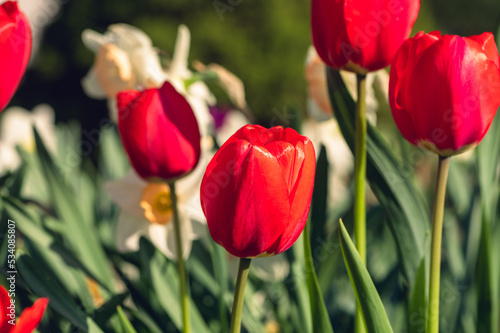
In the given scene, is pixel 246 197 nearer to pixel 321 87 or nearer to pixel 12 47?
pixel 12 47

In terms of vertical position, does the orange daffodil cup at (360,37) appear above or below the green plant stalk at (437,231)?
above

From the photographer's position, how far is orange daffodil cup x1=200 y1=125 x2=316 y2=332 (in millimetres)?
402

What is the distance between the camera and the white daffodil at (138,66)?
0.83 metres

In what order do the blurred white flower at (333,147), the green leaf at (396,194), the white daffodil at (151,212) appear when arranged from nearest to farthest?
the green leaf at (396,194), the white daffodil at (151,212), the blurred white flower at (333,147)

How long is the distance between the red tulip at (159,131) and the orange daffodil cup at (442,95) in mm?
190

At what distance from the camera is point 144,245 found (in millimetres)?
674

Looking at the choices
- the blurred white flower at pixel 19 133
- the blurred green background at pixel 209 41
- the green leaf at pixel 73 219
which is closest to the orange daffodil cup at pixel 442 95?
the green leaf at pixel 73 219

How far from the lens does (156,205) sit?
76 centimetres

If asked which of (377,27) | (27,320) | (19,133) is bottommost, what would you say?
(19,133)

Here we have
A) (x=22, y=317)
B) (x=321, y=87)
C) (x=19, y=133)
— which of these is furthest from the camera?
(x=19, y=133)

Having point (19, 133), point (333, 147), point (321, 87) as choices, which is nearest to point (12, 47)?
point (321, 87)

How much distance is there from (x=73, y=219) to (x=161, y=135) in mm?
293

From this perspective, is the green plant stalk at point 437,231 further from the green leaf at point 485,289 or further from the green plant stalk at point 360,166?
the green leaf at point 485,289

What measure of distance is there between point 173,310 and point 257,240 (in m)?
0.30
